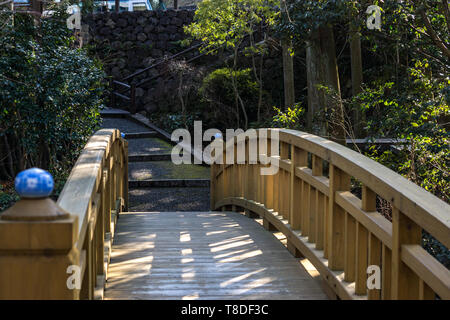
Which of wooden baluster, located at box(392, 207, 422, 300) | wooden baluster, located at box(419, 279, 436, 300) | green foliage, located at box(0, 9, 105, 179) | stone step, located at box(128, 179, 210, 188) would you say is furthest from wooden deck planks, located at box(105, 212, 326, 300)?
stone step, located at box(128, 179, 210, 188)

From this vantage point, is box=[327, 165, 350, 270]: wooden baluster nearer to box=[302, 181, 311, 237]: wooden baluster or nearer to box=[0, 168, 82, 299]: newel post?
box=[302, 181, 311, 237]: wooden baluster

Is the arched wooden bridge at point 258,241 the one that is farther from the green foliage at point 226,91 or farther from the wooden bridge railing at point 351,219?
the green foliage at point 226,91

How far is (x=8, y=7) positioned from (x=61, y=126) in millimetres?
2257

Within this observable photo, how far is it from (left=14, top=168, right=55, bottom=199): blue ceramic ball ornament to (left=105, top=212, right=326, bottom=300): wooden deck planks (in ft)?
5.46

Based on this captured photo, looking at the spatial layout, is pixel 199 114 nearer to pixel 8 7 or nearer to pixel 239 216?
pixel 8 7

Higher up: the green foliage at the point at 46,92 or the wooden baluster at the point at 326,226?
the green foliage at the point at 46,92

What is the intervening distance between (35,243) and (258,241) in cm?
318

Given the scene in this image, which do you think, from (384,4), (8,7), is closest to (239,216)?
(384,4)

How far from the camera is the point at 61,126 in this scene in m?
9.08

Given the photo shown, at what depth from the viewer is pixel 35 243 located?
1.65m

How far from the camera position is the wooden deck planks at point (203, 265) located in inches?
129

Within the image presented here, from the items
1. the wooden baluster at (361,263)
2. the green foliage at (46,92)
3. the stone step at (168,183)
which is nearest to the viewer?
the wooden baluster at (361,263)

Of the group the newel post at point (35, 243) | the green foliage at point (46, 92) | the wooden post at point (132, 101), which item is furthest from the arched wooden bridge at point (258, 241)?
the wooden post at point (132, 101)

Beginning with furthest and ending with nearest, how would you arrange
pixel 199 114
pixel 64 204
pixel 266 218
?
pixel 199 114 < pixel 266 218 < pixel 64 204
